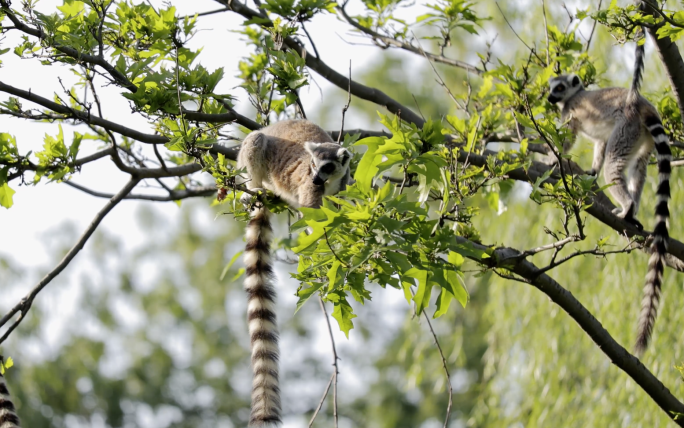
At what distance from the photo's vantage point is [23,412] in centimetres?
1571

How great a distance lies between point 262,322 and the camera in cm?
443

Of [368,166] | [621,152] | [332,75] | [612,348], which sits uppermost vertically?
[332,75]

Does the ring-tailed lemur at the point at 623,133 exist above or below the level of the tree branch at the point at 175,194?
above

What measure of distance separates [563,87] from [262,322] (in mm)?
3800

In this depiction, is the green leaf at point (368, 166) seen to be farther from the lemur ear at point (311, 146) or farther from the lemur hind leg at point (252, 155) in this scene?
the lemur hind leg at point (252, 155)

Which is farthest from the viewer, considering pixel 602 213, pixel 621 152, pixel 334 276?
pixel 621 152

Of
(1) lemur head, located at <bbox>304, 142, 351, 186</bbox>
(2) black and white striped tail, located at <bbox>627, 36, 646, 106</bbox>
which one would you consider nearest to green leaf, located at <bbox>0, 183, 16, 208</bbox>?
(1) lemur head, located at <bbox>304, 142, 351, 186</bbox>

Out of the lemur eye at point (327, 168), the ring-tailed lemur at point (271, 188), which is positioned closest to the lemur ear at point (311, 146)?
the ring-tailed lemur at point (271, 188)

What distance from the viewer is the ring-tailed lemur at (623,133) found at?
554cm

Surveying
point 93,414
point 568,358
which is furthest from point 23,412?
point 568,358

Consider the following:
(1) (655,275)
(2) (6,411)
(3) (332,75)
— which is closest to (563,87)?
(3) (332,75)

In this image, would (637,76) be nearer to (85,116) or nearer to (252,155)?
(252,155)

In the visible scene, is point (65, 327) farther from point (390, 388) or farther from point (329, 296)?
point (329, 296)

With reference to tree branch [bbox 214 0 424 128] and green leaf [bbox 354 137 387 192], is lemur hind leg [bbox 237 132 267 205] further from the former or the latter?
green leaf [bbox 354 137 387 192]
